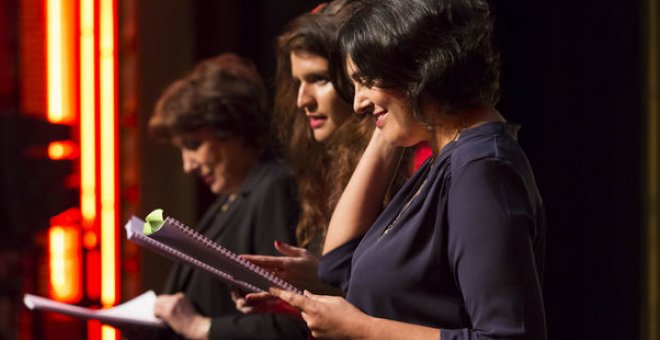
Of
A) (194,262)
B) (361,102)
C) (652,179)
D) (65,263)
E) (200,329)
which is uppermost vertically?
(361,102)

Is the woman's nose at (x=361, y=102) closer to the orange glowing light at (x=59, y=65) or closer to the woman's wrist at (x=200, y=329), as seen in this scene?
the woman's wrist at (x=200, y=329)

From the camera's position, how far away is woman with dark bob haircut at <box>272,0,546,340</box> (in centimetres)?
129

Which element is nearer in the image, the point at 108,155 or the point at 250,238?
the point at 250,238

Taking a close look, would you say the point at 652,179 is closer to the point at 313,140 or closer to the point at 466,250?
the point at 313,140

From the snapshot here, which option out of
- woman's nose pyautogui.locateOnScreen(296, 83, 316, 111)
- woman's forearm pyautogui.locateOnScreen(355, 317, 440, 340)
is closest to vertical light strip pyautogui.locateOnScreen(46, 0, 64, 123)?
woman's nose pyautogui.locateOnScreen(296, 83, 316, 111)

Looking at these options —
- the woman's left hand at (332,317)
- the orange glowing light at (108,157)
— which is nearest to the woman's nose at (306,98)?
the woman's left hand at (332,317)

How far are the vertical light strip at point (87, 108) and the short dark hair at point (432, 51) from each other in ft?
5.48

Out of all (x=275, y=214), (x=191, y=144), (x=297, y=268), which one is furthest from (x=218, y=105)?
(x=297, y=268)

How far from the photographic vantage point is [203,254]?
1.56 metres

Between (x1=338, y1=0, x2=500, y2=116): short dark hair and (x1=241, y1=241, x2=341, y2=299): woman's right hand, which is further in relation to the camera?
(x1=241, y1=241, x2=341, y2=299): woman's right hand

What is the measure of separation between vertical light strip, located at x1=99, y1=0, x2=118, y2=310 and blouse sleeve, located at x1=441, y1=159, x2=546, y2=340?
6.21ft

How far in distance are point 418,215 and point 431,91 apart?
17 centimetres

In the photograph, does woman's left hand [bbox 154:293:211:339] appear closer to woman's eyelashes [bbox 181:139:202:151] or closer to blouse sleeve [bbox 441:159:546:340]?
woman's eyelashes [bbox 181:139:202:151]

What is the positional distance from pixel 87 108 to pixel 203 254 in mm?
1522
